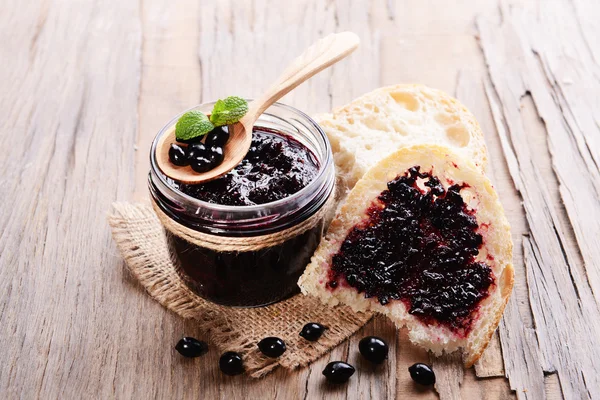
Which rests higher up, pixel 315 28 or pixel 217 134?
pixel 217 134

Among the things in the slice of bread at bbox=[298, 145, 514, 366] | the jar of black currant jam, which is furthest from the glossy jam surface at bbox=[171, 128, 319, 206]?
the slice of bread at bbox=[298, 145, 514, 366]

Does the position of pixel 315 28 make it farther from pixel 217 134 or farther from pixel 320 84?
pixel 217 134

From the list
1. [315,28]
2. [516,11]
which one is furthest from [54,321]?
[516,11]

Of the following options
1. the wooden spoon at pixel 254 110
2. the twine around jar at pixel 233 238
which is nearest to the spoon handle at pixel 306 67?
the wooden spoon at pixel 254 110

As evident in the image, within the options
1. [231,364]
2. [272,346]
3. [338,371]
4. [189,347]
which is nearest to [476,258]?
[338,371]

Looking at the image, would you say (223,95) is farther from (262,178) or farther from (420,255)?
(420,255)
